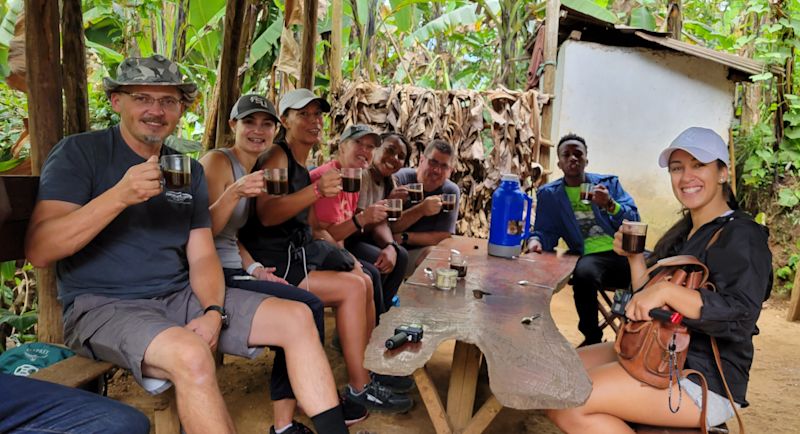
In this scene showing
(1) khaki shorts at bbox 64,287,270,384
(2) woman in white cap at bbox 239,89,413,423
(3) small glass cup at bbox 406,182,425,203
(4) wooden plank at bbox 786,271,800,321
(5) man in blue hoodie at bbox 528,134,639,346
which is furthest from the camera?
(4) wooden plank at bbox 786,271,800,321

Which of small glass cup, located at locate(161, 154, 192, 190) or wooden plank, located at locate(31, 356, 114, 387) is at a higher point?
small glass cup, located at locate(161, 154, 192, 190)

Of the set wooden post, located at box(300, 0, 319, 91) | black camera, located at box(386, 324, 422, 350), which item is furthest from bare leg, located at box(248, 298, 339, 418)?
wooden post, located at box(300, 0, 319, 91)

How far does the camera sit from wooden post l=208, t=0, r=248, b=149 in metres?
4.00

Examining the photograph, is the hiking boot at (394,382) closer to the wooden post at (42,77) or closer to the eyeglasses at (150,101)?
the eyeglasses at (150,101)

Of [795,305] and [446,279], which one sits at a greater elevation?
[446,279]

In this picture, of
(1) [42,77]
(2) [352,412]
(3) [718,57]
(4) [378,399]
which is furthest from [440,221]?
(3) [718,57]

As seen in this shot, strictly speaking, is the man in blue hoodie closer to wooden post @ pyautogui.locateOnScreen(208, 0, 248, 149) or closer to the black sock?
the black sock

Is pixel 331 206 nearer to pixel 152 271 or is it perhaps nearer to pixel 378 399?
pixel 378 399

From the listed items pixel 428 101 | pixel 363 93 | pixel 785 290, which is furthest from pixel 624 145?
pixel 363 93

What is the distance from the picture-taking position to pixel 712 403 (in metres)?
2.00

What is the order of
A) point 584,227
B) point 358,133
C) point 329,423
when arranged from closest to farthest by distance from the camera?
point 329,423
point 358,133
point 584,227

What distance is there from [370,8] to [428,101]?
8.53ft

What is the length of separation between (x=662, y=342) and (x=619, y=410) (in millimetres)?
319

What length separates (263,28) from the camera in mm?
7246
